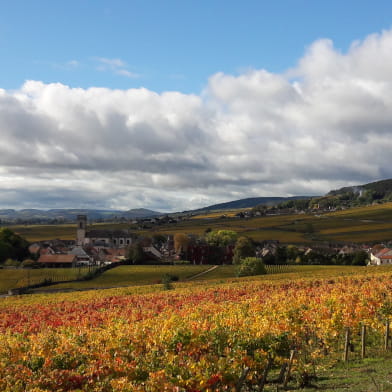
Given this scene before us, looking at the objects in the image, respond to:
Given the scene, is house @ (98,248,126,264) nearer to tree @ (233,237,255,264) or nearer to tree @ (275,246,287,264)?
tree @ (233,237,255,264)

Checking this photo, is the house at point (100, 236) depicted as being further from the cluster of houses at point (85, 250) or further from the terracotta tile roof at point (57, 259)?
the terracotta tile roof at point (57, 259)

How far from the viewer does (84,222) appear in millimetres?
173250

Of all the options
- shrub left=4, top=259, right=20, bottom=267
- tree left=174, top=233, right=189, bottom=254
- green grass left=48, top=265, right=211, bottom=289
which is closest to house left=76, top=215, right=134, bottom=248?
tree left=174, top=233, right=189, bottom=254

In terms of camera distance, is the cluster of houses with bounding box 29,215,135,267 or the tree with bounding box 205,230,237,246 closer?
the cluster of houses with bounding box 29,215,135,267

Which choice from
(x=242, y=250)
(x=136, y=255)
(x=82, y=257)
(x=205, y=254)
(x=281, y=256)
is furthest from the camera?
(x=82, y=257)

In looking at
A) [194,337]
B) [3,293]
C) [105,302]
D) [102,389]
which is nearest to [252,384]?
[194,337]

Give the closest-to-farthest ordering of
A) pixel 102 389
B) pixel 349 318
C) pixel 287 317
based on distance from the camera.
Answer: pixel 102 389
pixel 287 317
pixel 349 318

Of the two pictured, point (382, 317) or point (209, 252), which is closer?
point (382, 317)

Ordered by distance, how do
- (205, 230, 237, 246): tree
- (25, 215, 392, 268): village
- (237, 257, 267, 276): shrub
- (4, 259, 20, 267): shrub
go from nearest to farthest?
(237, 257, 267, 276): shrub → (4, 259, 20, 267): shrub → (25, 215, 392, 268): village → (205, 230, 237, 246): tree

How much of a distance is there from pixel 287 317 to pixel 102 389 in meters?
11.2

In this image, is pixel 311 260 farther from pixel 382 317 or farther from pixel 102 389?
pixel 102 389

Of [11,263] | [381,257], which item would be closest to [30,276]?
[11,263]

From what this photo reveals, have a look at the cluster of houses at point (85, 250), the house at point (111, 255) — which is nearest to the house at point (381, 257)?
the cluster of houses at point (85, 250)

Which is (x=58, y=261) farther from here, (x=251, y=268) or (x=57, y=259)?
(x=251, y=268)
